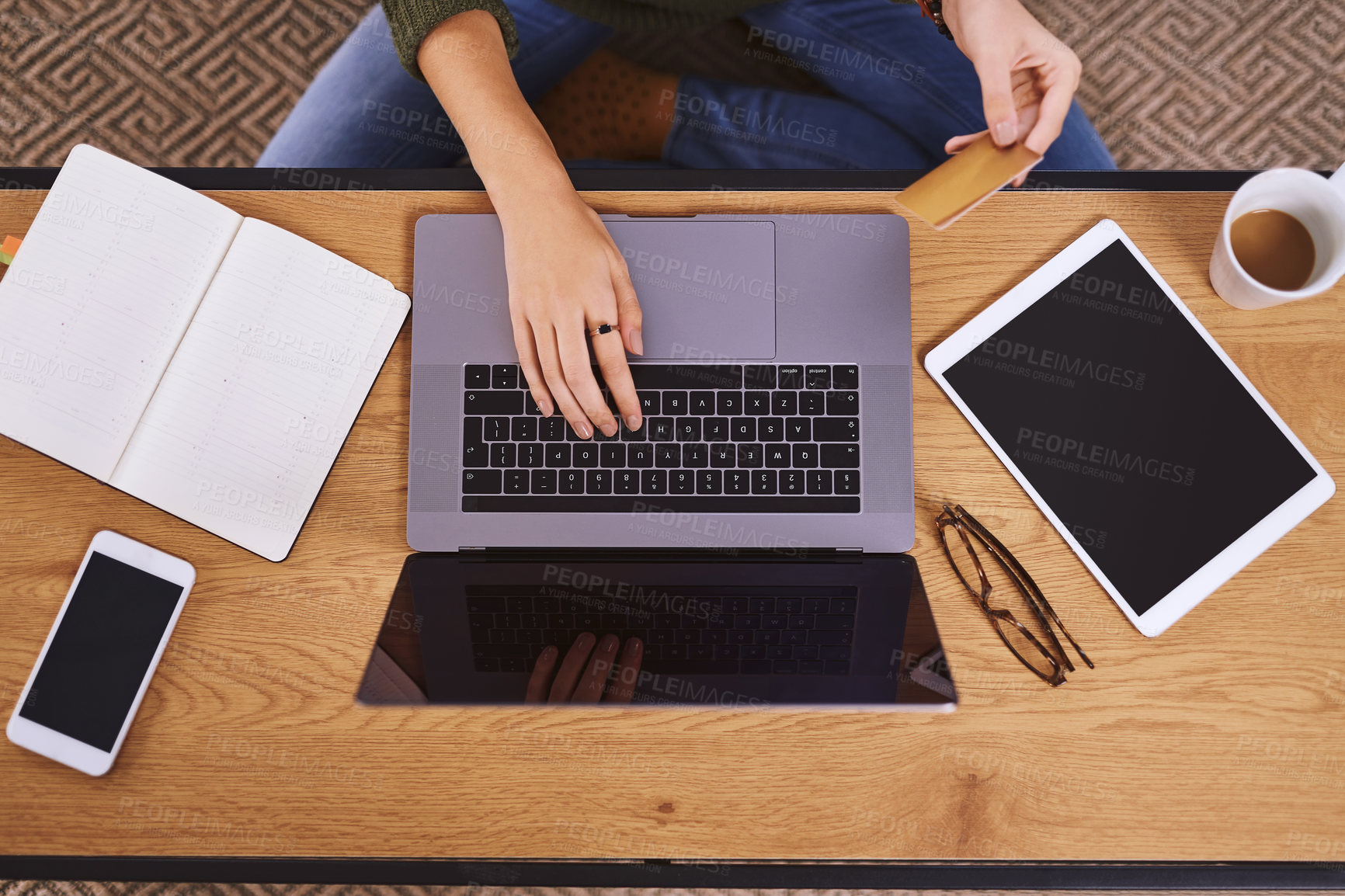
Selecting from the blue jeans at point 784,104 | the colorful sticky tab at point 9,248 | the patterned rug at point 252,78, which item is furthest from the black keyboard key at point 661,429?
the patterned rug at point 252,78

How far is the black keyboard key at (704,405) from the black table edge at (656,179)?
198mm

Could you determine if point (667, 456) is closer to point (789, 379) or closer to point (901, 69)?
point (789, 379)

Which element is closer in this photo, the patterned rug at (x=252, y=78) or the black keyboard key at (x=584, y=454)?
the black keyboard key at (x=584, y=454)

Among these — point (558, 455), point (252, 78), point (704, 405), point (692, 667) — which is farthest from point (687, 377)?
point (252, 78)

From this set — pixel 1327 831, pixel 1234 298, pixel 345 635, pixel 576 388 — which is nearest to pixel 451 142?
pixel 576 388

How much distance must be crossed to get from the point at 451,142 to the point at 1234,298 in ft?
2.86

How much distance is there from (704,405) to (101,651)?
1.79ft

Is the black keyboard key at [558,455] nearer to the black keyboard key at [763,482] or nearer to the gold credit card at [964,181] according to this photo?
the black keyboard key at [763,482]

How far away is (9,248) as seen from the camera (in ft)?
2.19

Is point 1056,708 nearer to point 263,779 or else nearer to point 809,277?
point 809,277

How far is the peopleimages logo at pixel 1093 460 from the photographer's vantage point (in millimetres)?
646

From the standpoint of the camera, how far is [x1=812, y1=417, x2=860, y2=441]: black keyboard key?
0.65 metres

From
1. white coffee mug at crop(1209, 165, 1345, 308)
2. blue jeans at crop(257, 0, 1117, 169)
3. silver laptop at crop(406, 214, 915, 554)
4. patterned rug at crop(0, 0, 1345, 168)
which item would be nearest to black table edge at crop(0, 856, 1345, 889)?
silver laptop at crop(406, 214, 915, 554)

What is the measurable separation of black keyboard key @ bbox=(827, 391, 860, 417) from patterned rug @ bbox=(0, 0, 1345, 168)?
3.55ft
